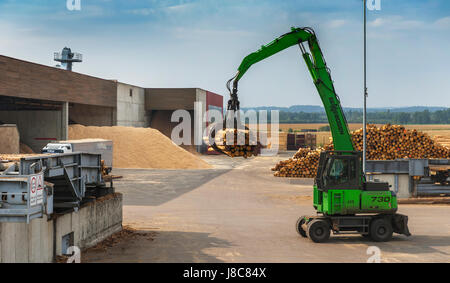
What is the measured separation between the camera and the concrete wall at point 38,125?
1745 inches

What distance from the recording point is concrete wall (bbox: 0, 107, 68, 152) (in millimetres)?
44312

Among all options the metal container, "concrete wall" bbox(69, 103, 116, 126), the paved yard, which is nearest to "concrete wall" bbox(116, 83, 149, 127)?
"concrete wall" bbox(69, 103, 116, 126)

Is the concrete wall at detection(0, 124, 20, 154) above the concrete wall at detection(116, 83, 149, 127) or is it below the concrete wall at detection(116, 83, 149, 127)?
below

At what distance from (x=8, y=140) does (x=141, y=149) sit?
1236 centimetres

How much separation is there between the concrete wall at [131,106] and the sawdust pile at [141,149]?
845 cm

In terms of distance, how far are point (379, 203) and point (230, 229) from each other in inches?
191

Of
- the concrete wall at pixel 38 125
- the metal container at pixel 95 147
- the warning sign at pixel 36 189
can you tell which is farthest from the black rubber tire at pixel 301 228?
the concrete wall at pixel 38 125

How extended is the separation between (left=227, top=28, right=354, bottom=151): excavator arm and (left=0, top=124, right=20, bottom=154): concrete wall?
88.3 ft

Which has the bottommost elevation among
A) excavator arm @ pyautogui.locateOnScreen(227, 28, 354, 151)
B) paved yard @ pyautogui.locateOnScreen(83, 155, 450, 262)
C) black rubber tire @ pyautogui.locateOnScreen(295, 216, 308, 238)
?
paved yard @ pyautogui.locateOnScreen(83, 155, 450, 262)

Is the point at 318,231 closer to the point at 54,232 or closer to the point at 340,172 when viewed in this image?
the point at 340,172

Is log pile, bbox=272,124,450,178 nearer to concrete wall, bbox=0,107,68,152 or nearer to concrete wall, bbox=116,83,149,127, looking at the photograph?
concrete wall, bbox=0,107,68,152

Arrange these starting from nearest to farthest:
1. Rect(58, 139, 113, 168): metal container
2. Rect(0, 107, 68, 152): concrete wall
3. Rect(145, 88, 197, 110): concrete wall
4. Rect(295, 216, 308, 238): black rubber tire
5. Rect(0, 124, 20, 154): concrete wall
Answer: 1. Rect(295, 216, 308, 238): black rubber tire
2. Rect(58, 139, 113, 168): metal container
3. Rect(0, 124, 20, 154): concrete wall
4. Rect(0, 107, 68, 152): concrete wall
5. Rect(145, 88, 197, 110): concrete wall

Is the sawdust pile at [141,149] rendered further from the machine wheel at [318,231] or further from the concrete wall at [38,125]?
the machine wheel at [318,231]

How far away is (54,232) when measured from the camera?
11.3 metres
